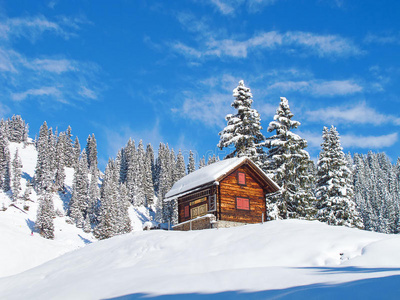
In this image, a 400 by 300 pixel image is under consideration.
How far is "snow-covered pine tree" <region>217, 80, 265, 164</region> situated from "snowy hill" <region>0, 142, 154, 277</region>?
30.5 metres

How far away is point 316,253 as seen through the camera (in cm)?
1783

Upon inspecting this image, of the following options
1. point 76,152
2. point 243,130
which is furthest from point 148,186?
point 243,130

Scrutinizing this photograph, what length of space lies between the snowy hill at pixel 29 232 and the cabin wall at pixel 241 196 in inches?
1199

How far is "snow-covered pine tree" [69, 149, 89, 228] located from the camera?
85.9 meters

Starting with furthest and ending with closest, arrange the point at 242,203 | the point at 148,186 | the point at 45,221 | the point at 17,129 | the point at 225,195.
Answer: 1. the point at 17,129
2. the point at 148,186
3. the point at 45,221
4. the point at 242,203
5. the point at 225,195

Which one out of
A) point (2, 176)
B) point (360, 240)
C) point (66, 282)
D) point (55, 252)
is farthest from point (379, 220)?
point (2, 176)

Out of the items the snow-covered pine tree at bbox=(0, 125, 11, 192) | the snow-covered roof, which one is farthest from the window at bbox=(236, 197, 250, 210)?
the snow-covered pine tree at bbox=(0, 125, 11, 192)

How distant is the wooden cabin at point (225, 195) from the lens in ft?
106

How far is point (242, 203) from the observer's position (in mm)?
33938

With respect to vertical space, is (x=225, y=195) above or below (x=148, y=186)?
below

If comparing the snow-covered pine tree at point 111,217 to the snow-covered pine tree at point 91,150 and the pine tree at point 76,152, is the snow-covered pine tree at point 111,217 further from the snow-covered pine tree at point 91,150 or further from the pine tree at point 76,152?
the snow-covered pine tree at point 91,150

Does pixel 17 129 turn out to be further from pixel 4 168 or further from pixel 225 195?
pixel 225 195

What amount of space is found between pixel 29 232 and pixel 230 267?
64.1 meters

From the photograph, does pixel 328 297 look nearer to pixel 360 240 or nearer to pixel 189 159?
pixel 360 240
